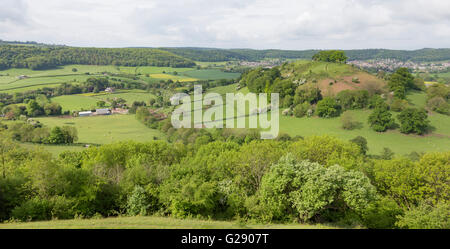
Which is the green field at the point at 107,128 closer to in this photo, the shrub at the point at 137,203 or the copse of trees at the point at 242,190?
the copse of trees at the point at 242,190

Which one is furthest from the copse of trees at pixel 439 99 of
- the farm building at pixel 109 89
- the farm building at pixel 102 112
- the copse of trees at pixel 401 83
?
the farm building at pixel 109 89

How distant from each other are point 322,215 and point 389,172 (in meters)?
10.3

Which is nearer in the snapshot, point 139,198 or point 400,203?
point 139,198

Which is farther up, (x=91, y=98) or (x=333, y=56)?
(x=333, y=56)

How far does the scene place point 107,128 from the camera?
81625 millimetres

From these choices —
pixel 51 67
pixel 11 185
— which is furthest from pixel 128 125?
pixel 51 67

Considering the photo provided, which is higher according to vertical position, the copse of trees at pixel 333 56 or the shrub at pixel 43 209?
the copse of trees at pixel 333 56

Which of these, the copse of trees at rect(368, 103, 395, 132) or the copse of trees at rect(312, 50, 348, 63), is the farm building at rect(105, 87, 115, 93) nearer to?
the copse of trees at rect(312, 50, 348, 63)

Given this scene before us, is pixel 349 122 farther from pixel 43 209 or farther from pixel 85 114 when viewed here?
pixel 85 114

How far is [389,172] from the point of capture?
28.3m

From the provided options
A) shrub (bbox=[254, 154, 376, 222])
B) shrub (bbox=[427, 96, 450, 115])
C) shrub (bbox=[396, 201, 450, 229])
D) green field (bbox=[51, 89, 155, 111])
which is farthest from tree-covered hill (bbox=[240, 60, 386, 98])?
shrub (bbox=[396, 201, 450, 229])

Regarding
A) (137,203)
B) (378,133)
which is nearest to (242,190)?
(137,203)

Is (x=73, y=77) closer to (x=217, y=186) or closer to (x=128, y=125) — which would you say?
(x=128, y=125)

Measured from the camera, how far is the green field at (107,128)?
7250 centimetres
